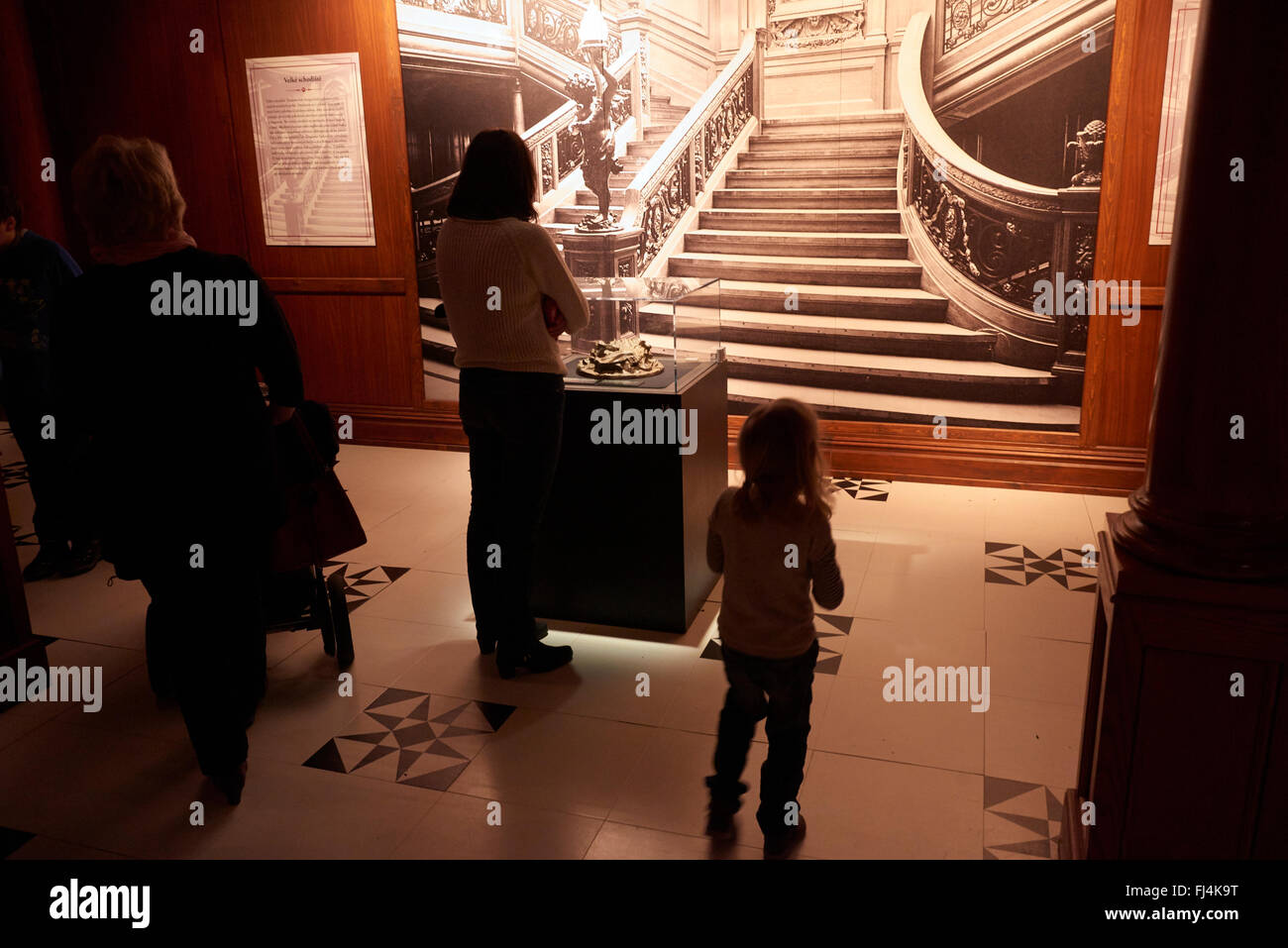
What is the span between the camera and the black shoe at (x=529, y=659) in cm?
312

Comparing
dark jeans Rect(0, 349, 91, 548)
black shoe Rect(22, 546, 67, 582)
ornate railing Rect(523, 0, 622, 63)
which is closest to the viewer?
dark jeans Rect(0, 349, 91, 548)

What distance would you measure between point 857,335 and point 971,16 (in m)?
1.58

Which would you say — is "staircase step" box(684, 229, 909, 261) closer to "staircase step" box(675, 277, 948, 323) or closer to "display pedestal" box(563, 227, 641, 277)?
"staircase step" box(675, 277, 948, 323)

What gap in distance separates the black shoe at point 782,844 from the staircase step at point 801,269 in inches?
136

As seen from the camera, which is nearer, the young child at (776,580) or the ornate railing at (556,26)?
the young child at (776,580)

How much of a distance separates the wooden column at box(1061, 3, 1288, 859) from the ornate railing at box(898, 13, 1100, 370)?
127 inches

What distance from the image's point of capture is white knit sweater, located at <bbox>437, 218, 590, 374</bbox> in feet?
8.79

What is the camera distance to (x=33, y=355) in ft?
12.3

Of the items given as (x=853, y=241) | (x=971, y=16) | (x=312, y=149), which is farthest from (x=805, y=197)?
(x=312, y=149)

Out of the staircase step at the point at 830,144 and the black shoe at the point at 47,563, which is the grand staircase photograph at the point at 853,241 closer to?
the staircase step at the point at 830,144

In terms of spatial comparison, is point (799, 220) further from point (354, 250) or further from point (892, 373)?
point (354, 250)

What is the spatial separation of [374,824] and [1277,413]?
6.87 ft

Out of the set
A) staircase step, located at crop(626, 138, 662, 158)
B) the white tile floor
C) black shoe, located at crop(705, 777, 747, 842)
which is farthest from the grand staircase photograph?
black shoe, located at crop(705, 777, 747, 842)

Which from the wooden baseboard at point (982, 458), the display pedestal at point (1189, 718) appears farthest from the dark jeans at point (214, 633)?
the wooden baseboard at point (982, 458)
